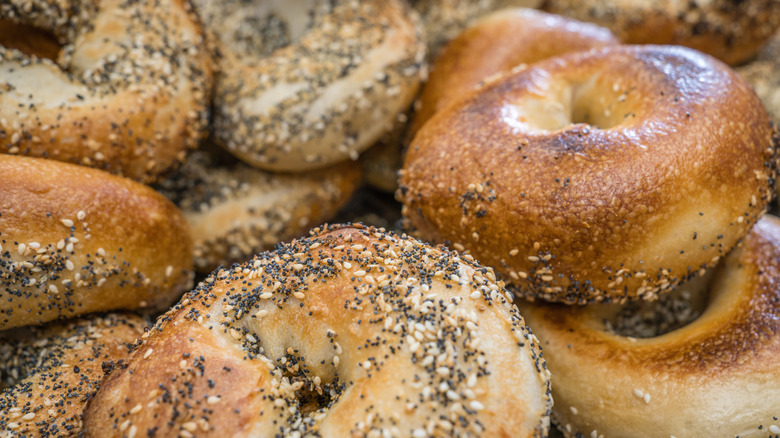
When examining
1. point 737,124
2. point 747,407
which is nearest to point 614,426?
point 747,407

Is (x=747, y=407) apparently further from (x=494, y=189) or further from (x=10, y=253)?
(x=10, y=253)

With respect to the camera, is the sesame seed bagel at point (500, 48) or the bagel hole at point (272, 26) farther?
the bagel hole at point (272, 26)

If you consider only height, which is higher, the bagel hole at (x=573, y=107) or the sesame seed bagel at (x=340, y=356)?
the bagel hole at (x=573, y=107)

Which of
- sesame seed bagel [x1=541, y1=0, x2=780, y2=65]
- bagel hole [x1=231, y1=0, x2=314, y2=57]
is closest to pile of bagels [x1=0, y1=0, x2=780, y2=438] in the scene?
bagel hole [x1=231, y1=0, x2=314, y2=57]

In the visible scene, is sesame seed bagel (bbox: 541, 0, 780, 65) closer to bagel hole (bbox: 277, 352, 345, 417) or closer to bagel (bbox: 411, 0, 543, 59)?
bagel (bbox: 411, 0, 543, 59)

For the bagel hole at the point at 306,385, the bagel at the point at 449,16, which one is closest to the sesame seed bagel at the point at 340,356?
the bagel hole at the point at 306,385

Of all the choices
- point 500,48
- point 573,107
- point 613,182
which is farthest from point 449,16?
point 613,182

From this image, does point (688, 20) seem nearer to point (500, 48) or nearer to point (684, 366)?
point (500, 48)

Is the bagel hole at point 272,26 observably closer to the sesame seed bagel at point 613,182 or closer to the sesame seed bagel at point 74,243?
the sesame seed bagel at point 74,243
